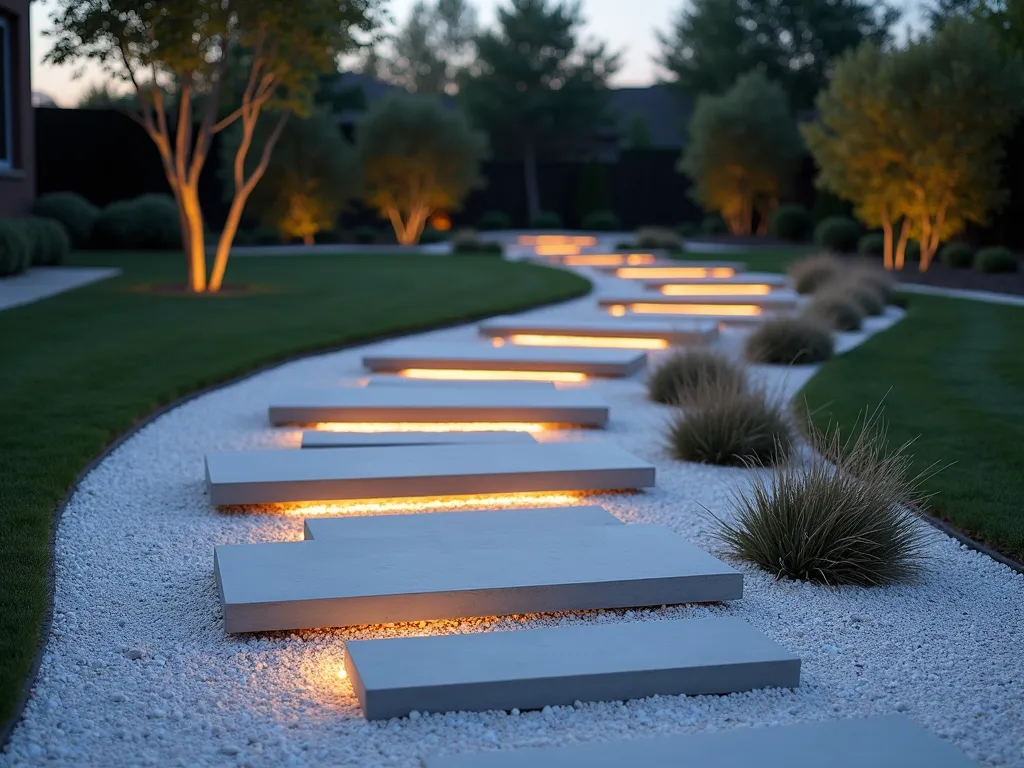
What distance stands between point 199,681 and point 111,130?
22391 mm

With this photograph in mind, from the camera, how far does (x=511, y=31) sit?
33312 mm

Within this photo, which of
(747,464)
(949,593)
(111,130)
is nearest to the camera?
(949,593)

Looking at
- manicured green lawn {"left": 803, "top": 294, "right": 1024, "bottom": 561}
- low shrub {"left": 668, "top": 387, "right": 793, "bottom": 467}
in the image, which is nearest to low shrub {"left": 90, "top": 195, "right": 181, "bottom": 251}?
manicured green lawn {"left": 803, "top": 294, "right": 1024, "bottom": 561}

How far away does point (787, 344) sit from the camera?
8.29m

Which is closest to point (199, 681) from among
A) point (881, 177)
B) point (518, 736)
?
point (518, 736)

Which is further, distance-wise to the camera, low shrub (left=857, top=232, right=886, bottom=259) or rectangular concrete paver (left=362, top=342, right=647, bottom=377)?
low shrub (left=857, top=232, right=886, bottom=259)

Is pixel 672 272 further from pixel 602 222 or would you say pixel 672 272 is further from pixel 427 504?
pixel 602 222

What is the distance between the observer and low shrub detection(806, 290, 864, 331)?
10.1 meters

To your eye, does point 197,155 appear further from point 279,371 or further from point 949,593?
point 949,593

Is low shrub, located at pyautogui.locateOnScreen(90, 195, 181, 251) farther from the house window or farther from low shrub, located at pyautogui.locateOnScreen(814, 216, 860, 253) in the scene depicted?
low shrub, located at pyautogui.locateOnScreen(814, 216, 860, 253)

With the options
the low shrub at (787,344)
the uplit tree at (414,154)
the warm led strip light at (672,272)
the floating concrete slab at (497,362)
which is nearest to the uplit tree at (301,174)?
the uplit tree at (414,154)

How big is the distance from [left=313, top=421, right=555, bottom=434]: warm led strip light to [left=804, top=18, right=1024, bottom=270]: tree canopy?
36.3 ft

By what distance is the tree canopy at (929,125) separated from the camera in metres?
14.7

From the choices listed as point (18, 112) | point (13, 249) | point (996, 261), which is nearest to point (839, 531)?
point (13, 249)
